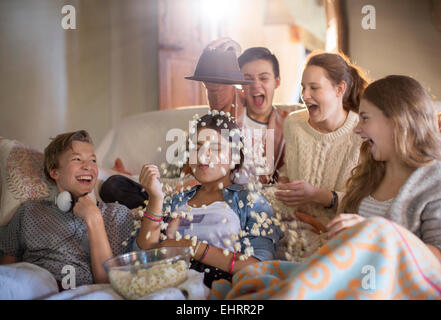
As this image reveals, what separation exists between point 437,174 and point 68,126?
2.25 m

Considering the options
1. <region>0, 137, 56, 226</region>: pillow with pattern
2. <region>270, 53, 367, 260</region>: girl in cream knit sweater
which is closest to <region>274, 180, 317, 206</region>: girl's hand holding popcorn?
<region>270, 53, 367, 260</region>: girl in cream knit sweater

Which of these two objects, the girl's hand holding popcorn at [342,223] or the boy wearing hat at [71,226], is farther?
the boy wearing hat at [71,226]

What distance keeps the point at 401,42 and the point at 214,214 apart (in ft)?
3.88

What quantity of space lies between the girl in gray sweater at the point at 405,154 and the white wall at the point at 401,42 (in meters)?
0.66

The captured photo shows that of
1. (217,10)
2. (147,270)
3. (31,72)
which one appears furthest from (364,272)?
(31,72)

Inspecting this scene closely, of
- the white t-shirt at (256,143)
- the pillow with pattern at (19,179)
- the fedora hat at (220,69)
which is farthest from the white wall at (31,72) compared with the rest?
the white t-shirt at (256,143)

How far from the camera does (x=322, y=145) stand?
176 centimetres

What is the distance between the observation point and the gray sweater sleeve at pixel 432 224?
1189 mm

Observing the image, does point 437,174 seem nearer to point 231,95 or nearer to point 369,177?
point 369,177

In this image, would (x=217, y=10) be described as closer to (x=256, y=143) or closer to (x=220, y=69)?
(x=220, y=69)

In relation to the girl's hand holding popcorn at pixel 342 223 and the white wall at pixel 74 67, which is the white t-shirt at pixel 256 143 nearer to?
the girl's hand holding popcorn at pixel 342 223

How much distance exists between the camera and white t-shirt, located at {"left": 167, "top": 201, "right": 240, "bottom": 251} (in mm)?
1466

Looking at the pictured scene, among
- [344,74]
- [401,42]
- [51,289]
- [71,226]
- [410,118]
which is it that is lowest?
[51,289]
